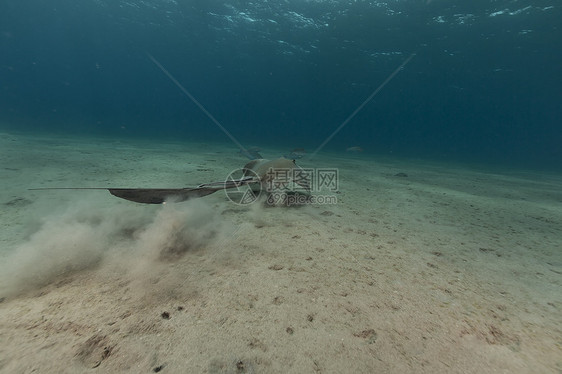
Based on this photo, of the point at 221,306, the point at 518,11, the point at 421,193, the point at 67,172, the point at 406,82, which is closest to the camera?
the point at 221,306

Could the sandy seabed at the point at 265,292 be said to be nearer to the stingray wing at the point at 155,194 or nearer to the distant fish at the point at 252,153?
the stingray wing at the point at 155,194

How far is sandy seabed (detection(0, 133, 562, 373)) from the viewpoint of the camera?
1855 mm

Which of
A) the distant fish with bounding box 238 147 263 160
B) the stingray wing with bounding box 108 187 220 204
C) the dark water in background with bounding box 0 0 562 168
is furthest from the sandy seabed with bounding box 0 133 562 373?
the dark water in background with bounding box 0 0 562 168

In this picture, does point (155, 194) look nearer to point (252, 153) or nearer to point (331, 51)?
point (252, 153)

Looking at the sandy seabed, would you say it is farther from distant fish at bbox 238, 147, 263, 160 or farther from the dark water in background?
the dark water in background

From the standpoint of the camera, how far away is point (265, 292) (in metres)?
2.65

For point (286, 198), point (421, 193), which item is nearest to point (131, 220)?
point (286, 198)

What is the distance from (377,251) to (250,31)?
159ft

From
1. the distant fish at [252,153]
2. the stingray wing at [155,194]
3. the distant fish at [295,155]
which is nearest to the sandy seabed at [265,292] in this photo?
the stingray wing at [155,194]

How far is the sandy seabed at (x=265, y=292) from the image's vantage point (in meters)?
1.86

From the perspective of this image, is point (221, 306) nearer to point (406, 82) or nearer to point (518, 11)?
point (518, 11)

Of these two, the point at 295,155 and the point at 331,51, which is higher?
the point at 331,51

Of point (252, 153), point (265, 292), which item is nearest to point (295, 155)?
point (252, 153)

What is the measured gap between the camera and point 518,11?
24.3 m
